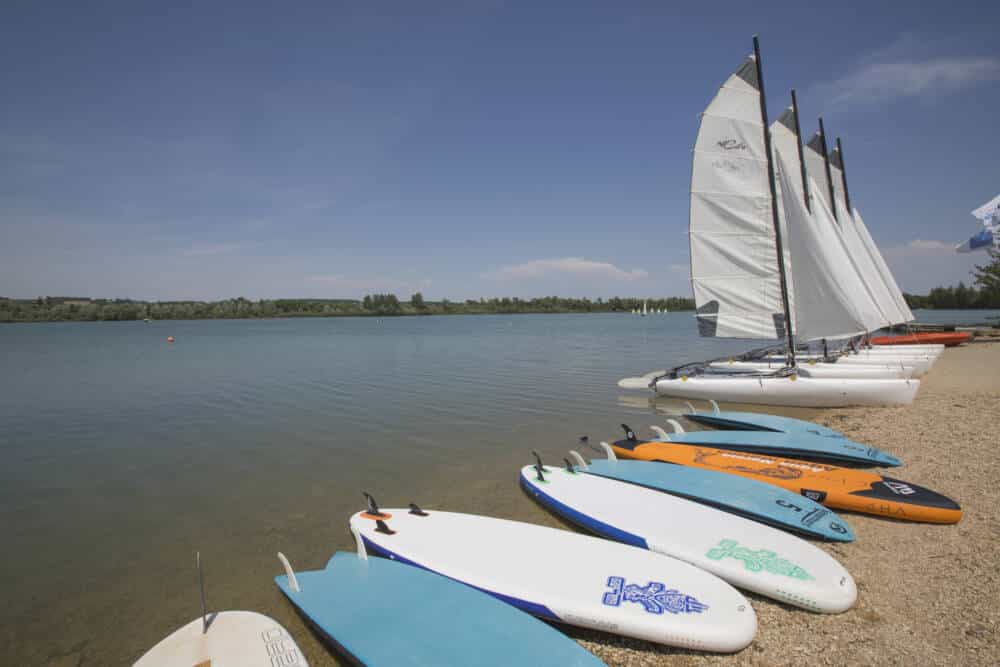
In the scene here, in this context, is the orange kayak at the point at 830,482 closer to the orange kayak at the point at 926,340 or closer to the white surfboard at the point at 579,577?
the white surfboard at the point at 579,577

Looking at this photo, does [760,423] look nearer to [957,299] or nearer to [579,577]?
[579,577]

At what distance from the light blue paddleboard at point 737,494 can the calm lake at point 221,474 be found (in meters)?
1.69

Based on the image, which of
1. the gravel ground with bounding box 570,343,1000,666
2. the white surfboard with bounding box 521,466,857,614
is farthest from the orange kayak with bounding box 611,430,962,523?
the white surfboard with bounding box 521,466,857,614

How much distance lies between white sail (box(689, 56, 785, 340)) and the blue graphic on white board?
13.3m

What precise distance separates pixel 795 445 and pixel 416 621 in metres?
7.93

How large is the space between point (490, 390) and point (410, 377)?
5.61 metres

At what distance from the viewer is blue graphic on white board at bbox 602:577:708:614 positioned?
12.6 ft

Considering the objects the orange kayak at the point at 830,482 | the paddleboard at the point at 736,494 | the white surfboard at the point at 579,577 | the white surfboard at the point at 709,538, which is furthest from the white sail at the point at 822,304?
the white surfboard at the point at 579,577

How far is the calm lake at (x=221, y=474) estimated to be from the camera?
17.2ft

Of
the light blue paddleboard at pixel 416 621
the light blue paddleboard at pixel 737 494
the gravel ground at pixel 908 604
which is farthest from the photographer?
the light blue paddleboard at pixel 737 494

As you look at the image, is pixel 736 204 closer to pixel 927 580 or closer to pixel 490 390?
pixel 490 390

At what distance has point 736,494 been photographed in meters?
6.31

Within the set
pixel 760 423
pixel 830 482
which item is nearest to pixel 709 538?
pixel 830 482

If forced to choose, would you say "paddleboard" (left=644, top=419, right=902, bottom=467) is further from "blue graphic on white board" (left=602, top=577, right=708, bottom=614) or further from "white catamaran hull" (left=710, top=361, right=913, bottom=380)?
"white catamaran hull" (left=710, top=361, right=913, bottom=380)
